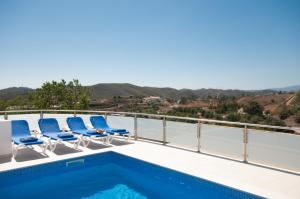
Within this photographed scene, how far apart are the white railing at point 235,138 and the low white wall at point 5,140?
384cm

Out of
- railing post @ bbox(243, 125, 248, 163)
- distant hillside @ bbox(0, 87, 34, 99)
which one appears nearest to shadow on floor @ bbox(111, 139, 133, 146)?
railing post @ bbox(243, 125, 248, 163)

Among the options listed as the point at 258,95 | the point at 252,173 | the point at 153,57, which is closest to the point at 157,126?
the point at 252,173

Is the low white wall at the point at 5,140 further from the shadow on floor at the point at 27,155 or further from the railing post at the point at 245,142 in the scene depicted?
the railing post at the point at 245,142

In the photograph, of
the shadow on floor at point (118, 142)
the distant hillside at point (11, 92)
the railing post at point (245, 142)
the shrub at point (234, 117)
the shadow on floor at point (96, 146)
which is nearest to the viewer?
the railing post at point (245, 142)

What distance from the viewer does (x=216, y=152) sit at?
6.79 m

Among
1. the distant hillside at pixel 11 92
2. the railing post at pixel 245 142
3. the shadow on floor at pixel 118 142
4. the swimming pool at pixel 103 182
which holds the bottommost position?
the swimming pool at pixel 103 182

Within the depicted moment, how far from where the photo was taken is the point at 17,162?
6.00 metres

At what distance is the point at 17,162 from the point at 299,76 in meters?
31.3

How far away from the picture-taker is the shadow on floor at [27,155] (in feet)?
20.9

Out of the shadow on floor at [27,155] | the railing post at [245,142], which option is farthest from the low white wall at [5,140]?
the railing post at [245,142]

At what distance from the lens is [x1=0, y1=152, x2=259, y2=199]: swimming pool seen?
5051 mm

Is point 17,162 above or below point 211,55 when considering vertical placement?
below

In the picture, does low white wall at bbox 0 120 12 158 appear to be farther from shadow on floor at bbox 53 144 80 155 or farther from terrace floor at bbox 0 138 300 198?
shadow on floor at bbox 53 144 80 155

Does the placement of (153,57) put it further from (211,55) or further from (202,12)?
(202,12)
